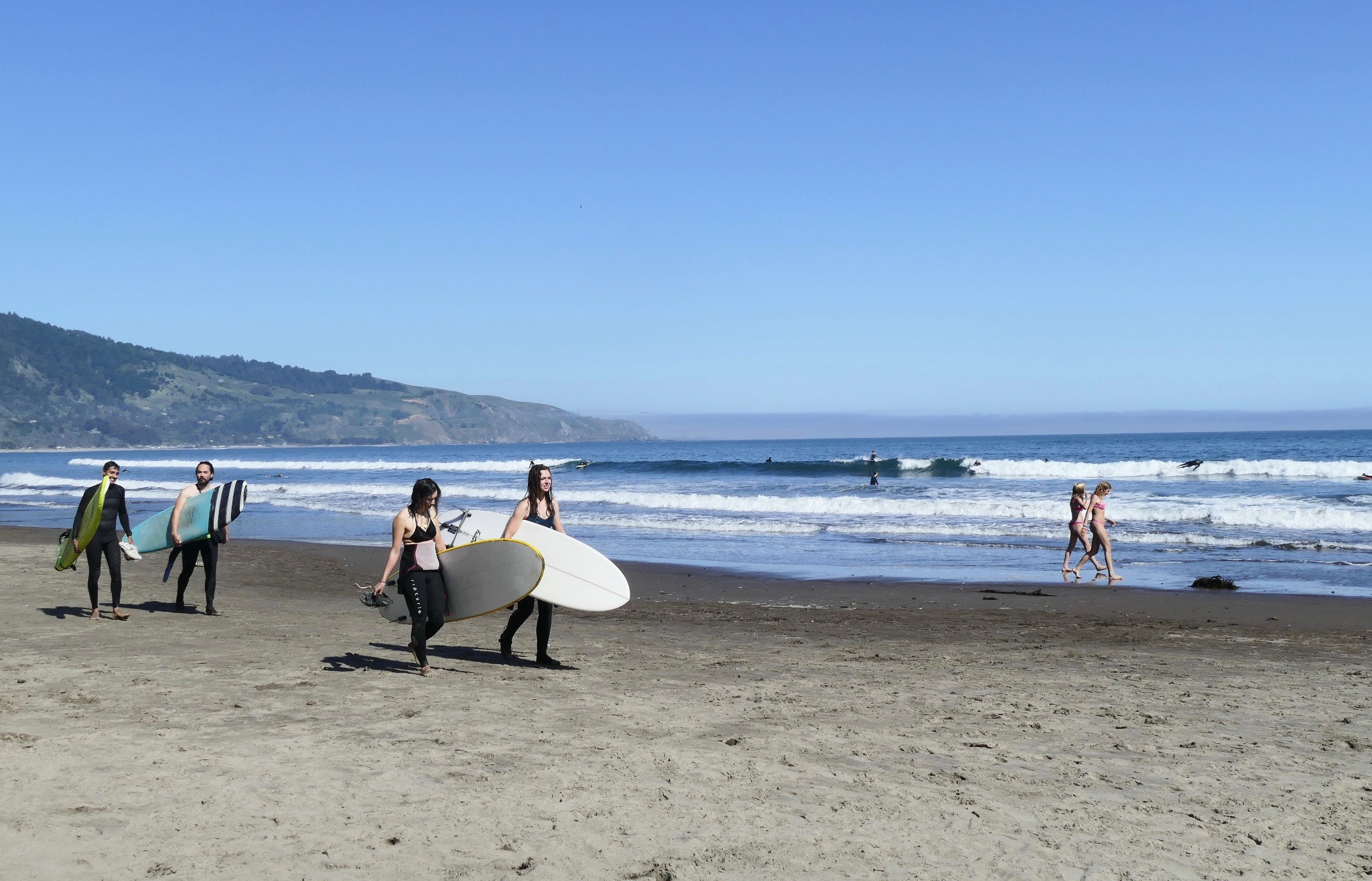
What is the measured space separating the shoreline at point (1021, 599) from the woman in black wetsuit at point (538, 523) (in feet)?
13.7

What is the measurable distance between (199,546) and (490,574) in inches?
170

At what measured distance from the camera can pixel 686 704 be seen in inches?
244

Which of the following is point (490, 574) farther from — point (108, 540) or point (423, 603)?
point (108, 540)

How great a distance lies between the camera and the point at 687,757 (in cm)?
500

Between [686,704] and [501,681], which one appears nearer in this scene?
[686,704]

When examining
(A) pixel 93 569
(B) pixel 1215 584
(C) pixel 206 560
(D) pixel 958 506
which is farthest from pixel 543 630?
(D) pixel 958 506

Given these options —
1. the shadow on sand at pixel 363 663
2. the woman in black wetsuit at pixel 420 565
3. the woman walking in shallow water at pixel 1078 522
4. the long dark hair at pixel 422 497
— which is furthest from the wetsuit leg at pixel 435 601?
the woman walking in shallow water at pixel 1078 522

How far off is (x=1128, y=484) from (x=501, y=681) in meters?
33.9

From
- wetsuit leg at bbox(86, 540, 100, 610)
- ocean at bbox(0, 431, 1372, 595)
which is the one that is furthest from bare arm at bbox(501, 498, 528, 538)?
ocean at bbox(0, 431, 1372, 595)

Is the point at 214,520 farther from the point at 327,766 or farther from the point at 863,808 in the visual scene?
the point at 863,808

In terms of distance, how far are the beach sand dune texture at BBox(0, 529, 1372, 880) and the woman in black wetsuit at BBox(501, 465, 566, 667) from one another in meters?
0.28

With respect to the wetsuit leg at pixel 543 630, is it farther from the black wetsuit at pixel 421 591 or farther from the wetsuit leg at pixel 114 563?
the wetsuit leg at pixel 114 563

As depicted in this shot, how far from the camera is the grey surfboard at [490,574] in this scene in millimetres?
7426

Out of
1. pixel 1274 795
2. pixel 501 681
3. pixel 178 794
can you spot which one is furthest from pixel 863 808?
pixel 501 681
